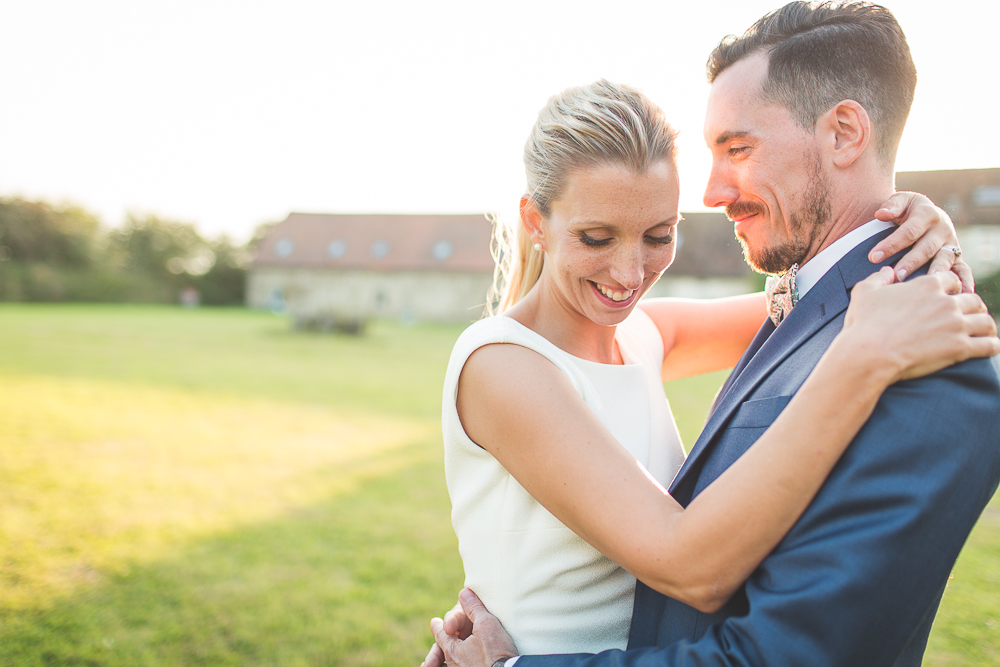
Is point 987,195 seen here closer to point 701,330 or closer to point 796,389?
point 701,330

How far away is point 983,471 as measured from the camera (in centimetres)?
139

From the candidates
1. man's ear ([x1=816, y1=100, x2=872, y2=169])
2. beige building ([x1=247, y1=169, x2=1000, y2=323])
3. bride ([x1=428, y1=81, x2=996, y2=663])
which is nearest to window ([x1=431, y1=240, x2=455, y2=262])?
beige building ([x1=247, y1=169, x2=1000, y2=323])

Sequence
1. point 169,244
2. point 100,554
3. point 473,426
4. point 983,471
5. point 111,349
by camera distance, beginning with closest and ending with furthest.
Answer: point 983,471 < point 473,426 < point 100,554 < point 111,349 < point 169,244

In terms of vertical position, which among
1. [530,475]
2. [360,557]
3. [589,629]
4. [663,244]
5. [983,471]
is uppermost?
[663,244]

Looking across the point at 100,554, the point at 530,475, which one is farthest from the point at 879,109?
the point at 100,554

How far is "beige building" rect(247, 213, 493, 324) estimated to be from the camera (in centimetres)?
4747

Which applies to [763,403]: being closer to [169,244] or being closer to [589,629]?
[589,629]

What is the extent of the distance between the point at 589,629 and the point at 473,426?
0.73 meters

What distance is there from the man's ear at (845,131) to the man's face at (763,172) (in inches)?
1.8

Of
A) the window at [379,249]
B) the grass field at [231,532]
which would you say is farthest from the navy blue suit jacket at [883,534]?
the window at [379,249]

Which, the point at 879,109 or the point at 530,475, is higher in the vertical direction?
the point at 879,109

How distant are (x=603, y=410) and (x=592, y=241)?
557 mm

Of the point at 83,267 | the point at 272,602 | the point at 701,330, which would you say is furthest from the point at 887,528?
the point at 83,267

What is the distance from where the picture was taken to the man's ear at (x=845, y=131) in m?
1.92
